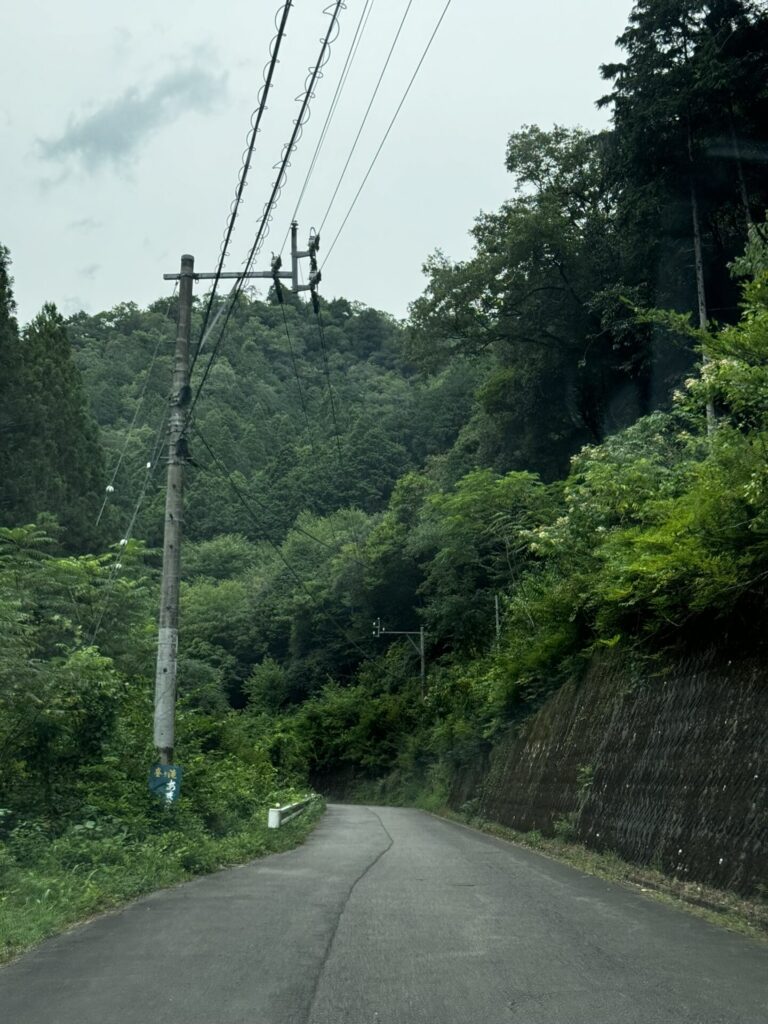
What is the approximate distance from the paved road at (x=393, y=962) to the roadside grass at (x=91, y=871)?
30 centimetres

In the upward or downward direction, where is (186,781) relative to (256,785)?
upward

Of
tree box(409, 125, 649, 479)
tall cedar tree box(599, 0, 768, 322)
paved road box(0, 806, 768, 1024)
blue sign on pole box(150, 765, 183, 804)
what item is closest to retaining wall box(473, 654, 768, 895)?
paved road box(0, 806, 768, 1024)

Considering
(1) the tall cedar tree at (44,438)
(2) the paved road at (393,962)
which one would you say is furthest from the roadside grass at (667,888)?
(1) the tall cedar tree at (44,438)

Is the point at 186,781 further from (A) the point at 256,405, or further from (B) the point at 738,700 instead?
(A) the point at 256,405

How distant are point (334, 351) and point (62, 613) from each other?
1913 inches

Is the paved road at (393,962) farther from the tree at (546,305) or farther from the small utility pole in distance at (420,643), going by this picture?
the small utility pole in distance at (420,643)

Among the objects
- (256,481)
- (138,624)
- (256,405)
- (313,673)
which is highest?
(256,405)

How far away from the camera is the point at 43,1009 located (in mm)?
5707

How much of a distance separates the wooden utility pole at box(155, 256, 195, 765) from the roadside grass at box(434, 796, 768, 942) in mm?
6379

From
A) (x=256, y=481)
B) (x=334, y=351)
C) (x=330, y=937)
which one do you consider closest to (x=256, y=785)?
(x=330, y=937)

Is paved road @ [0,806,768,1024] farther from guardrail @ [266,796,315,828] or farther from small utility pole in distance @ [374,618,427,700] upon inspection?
small utility pole in distance @ [374,618,427,700]

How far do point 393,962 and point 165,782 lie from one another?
27.3ft

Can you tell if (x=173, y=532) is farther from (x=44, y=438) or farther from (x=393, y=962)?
(x=44, y=438)

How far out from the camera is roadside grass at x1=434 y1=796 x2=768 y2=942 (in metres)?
8.82
